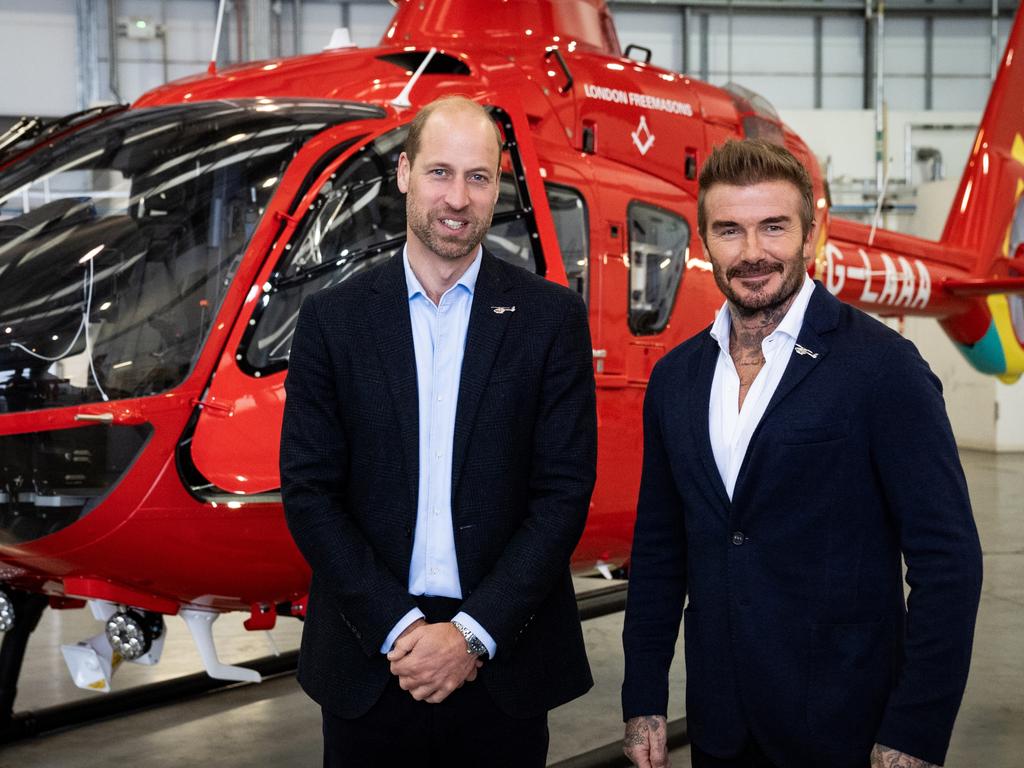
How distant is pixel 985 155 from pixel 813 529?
6147 millimetres

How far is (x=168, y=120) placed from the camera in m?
3.45

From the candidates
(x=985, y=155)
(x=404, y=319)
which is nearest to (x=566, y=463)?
(x=404, y=319)

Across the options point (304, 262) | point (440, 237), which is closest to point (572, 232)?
point (304, 262)

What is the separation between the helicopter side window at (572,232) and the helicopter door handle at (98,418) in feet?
5.14

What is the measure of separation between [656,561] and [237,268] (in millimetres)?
1630

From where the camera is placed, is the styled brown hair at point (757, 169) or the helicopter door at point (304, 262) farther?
the helicopter door at point (304, 262)

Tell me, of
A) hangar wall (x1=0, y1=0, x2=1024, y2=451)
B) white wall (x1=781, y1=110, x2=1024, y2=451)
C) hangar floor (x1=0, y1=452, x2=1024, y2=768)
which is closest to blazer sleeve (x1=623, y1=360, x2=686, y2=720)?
hangar floor (x1=0, y1=452, x2=1024, y2=768)

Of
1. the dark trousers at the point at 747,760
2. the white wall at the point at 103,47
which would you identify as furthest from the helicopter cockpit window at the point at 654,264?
the white wall at the point at 103,47

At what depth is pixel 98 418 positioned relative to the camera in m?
2.91

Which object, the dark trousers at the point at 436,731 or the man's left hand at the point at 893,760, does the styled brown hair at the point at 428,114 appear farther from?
the man's left hand at the point at 893,760

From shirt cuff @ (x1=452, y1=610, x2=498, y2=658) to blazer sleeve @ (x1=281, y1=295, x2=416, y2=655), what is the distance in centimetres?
9

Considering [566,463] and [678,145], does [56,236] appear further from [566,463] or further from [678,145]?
[678,145]

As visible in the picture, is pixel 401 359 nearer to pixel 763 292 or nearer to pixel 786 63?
pixel 763 292

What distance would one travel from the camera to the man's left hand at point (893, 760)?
169 cm
